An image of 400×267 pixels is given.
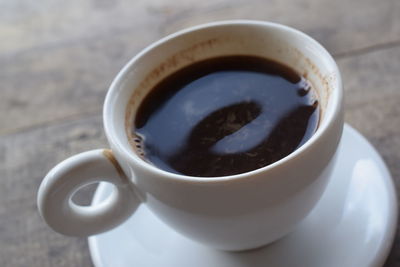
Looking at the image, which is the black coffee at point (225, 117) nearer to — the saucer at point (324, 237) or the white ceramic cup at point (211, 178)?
the white ceramic cup at point (211, 178)

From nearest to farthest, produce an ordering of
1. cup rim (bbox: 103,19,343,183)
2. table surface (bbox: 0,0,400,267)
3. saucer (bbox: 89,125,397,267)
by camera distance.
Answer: cup rim (bbox: 103,19,343,183), saucer (bbox: 89,125,397,267), table surface (bbox: 0,0,400,267)

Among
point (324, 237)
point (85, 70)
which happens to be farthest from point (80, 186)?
point (85, 70)

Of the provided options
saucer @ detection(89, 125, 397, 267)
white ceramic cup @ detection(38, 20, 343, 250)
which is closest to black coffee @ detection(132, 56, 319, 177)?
white ceramic cup @ detection(38, 20, 343, 250)

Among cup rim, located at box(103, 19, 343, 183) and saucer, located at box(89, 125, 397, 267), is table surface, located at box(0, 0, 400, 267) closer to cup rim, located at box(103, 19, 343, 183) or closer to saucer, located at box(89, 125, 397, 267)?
saucer, located at box(89, 125, 397, 267)

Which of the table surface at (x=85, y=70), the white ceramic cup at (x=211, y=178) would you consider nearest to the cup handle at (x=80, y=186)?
the white ceramic cup at (x=211, y=178)

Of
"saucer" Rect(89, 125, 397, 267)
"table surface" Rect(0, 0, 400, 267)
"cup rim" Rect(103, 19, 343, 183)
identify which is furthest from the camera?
"table surface" Rect(0, 0, 400, 267)

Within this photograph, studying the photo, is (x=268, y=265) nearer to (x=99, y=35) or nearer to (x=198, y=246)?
(x=198, y=246)

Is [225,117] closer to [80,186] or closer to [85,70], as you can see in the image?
[80,186]
